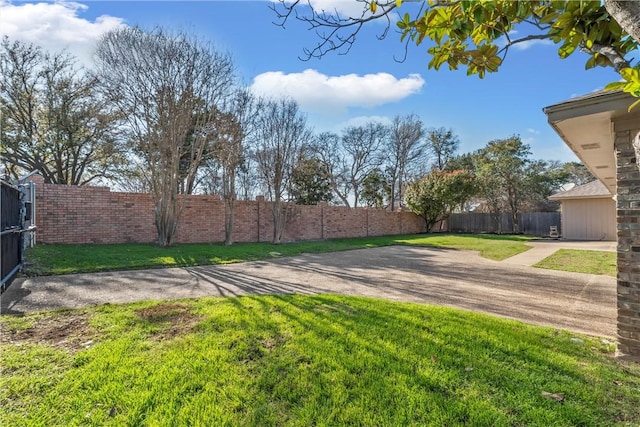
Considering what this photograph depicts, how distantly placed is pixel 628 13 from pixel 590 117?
2257mm

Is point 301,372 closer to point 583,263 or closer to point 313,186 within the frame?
point 583,263

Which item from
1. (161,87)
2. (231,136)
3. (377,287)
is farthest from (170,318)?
(231,136)

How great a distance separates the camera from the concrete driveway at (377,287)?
165 inches

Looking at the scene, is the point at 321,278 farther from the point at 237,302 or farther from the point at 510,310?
the point at 510,310

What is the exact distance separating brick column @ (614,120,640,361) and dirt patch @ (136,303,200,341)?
4230mm

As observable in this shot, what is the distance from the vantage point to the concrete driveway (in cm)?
419

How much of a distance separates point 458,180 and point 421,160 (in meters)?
10.5

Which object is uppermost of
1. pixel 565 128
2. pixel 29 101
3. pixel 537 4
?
pixel 29 101

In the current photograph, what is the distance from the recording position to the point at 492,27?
202 cm

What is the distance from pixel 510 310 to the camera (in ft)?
14.6

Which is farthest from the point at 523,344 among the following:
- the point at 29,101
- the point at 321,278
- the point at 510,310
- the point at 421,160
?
the point at 421,160

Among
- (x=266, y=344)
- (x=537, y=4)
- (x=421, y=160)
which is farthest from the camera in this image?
(x=421, y=160)

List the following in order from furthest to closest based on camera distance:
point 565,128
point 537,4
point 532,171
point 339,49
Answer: point 532,171, point 565,128, point 339,49, point 537,4

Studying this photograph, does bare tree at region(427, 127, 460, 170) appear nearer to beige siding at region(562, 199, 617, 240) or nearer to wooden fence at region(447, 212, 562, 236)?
wooden fence at region(447, 212, 562, 236)
